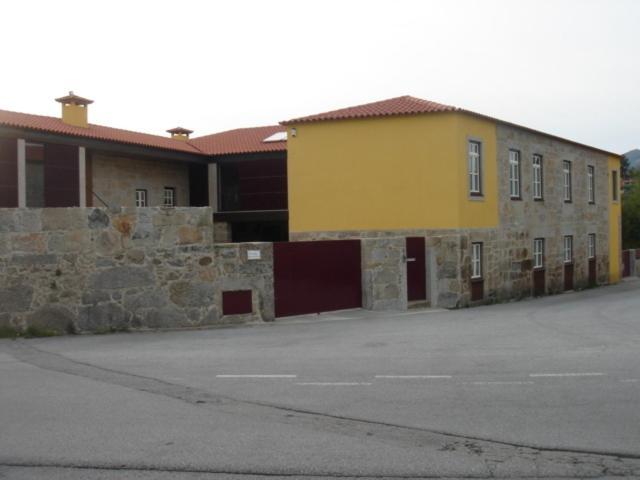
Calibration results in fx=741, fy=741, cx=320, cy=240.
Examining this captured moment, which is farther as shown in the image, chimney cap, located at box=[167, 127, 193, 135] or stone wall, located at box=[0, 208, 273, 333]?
chimney cap, located at box=[167, 127, 193, 135]

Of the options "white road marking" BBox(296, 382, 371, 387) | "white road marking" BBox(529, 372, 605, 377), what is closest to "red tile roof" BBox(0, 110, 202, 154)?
"white road marking" BBox(296, 382, 371, 387)

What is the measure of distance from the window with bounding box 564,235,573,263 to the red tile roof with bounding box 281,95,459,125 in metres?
10.8

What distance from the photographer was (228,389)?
855cm

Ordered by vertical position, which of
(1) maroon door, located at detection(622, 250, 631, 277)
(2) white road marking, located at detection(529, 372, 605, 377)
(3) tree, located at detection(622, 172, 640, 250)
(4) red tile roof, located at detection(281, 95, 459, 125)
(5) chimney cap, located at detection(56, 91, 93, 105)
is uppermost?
(5) chimney cap, located at detection(56, 91, 93, 105)

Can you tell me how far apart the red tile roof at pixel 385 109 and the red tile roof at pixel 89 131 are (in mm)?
7521

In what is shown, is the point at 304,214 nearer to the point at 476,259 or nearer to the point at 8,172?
the point at 476,259

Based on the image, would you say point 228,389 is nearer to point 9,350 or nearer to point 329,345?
point 329,345

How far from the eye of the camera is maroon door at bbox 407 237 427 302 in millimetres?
20078

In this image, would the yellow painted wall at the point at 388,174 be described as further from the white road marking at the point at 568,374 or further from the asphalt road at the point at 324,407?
the white road marking at the point at 568,374

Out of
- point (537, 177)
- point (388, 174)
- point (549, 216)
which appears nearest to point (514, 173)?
point (537, 177)

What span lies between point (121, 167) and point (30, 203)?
14.6ft

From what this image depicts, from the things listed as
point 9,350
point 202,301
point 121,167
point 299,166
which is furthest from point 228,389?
point 121,167

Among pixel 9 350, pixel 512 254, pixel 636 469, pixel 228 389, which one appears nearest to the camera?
pixel 636 469

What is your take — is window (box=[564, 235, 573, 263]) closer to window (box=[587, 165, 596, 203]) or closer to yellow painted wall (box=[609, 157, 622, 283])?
window (box=[587, 165, 596, 203])
